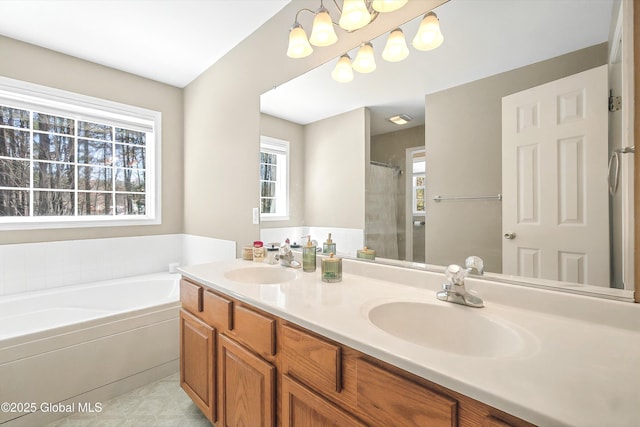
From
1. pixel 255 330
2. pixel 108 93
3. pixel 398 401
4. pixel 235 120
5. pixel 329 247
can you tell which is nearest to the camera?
pixel 398 401

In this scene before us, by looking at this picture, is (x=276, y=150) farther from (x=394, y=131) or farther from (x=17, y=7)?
(x=17, y=7)

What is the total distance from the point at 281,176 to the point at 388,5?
1.14 metres

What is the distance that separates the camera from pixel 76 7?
1854 millimetres

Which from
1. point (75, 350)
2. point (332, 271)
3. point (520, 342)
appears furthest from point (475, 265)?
point (75, 350)

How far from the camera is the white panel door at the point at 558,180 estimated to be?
2.93 ft

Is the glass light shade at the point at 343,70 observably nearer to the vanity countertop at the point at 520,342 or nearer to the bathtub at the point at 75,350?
the vanity countertop at the point at 520,342

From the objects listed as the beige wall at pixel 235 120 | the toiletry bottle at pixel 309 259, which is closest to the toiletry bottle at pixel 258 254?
the beige wall at pixel 235 120

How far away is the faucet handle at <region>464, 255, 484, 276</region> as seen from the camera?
3.62 ft

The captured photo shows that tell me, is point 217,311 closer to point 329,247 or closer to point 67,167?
point 329,247

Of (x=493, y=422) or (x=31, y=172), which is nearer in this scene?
(x=493, y=422)

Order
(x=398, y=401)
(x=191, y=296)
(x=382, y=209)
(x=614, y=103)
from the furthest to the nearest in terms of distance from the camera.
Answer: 1. (x=191, y=296)
2. (x=382, y=209)
3. (x=614, y=103)
4. (x=398, y=401)

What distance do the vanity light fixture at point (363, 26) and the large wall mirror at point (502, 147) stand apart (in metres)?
0.04

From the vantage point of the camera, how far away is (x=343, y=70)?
1564 millimetres

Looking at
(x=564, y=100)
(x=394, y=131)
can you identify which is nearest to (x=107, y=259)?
(x=394, y=131)
